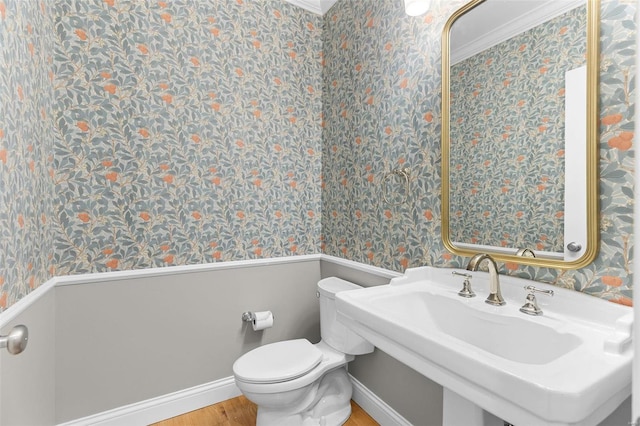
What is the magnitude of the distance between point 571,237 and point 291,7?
210cm

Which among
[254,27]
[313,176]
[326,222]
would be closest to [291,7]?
[254,27]

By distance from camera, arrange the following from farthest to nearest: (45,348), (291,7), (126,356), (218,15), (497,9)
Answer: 1. (291,7)
2. (218,15)
3. (126,356)
4. (45,348)
5. (497,9)

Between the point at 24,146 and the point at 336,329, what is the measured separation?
5.32 ft

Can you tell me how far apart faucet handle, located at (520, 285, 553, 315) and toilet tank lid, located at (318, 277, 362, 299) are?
92 centimetres

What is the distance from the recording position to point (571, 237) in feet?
3.29

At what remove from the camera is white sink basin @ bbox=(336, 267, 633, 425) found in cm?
61

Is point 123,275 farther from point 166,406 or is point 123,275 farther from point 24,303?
point 166,406

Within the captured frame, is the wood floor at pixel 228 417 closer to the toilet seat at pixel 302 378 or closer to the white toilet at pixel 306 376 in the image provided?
the white toilet at pixel 306 376

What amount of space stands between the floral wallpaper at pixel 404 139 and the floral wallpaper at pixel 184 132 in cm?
25

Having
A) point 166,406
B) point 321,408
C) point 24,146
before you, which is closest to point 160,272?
point 166,406

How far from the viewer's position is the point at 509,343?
3.30ft

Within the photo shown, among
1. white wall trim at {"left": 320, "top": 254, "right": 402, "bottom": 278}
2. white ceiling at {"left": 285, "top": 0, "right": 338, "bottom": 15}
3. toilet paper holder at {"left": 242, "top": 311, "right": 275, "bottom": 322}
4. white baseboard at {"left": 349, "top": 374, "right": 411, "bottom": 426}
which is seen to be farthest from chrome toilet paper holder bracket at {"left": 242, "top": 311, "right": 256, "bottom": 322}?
white ceiling at {"left": 285, "top": 0, "right": 338, "bottom": 15}

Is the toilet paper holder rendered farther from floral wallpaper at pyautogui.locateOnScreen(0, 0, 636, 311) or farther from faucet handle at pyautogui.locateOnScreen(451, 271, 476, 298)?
faucet handle at pyautogui.locateOnScreen(451, 271, 476, 298)

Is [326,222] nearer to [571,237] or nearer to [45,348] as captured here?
[571,237]
